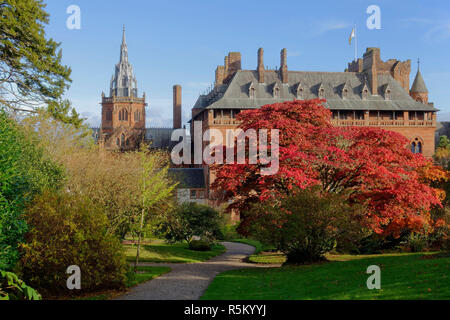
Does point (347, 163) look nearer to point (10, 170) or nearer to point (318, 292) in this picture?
point (318, 292)

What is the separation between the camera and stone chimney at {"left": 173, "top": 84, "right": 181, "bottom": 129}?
87250 millimetres

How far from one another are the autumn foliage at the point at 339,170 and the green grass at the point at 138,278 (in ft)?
17.9

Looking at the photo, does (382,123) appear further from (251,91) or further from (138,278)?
(138,278)

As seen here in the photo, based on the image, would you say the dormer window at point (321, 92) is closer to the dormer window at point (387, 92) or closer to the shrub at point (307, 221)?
the dormer window at point (387, 92)

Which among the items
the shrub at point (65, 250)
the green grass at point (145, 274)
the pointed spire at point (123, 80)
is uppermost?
the pointed spire at point (123, 80)

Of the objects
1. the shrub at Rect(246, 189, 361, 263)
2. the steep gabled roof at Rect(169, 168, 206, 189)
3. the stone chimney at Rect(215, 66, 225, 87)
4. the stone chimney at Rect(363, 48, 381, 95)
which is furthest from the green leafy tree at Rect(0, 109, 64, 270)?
the stone chimney at Rect(363, 48, 381, 95)

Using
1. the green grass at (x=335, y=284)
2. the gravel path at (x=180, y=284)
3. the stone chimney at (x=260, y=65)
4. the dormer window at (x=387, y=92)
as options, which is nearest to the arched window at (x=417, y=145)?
the dormer window at (x=387, y=92)

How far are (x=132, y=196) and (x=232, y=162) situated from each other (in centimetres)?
550

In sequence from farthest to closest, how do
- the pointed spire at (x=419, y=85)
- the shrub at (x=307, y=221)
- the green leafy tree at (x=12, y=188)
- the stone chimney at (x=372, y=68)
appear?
the pointed spire at (x=419, y=85)
the stone chimney at (x=372, y=68)
the shrub at (x=307, y=221)
the green leafy tree at (x=12, y=188)

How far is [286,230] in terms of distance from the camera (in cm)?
2178

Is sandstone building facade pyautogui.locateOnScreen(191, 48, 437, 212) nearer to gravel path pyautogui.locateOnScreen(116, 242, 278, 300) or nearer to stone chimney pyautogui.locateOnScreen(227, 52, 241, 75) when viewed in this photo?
stone chimney pyautogui.locateOnScreen(227, 52, 241, 75)

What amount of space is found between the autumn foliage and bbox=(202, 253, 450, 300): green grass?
422 cm

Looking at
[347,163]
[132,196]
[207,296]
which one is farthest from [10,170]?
[347,163]

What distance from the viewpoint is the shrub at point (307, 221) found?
847 inches
